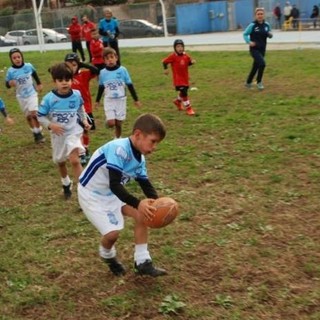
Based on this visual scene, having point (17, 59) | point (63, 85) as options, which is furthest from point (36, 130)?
point (63, 85)

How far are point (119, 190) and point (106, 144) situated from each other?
1.63 feet

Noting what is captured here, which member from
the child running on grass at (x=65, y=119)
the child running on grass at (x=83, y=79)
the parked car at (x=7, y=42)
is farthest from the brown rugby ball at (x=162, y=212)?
the parked car at (x=7, y=42)

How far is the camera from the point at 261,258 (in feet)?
16.3

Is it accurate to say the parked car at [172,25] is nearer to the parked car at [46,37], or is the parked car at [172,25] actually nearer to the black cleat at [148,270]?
the parked car at [46,37]

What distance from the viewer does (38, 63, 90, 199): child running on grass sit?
684cm

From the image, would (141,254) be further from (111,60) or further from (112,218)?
(111,60)

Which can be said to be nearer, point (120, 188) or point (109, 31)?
point (120, 188)

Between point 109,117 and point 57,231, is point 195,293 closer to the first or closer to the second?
point 57,231

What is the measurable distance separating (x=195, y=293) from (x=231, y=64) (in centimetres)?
1513

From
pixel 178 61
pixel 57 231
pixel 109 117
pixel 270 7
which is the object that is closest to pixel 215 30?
pixel 270 7

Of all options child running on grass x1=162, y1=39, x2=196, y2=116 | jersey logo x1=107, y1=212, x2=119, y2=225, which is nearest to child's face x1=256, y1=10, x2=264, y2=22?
child running on grass x1=162, y1=39, x2=196, y2=116

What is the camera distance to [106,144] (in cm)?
453

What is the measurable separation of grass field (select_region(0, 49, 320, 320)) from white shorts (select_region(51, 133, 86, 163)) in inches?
21.2

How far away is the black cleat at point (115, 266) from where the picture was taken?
4.79 m
